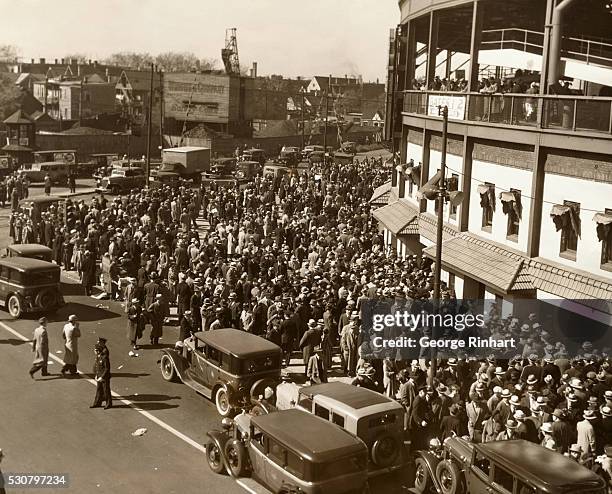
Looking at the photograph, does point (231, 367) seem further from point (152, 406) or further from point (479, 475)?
point (479, 475)

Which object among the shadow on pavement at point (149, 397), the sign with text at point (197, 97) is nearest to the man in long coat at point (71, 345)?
the shadow on pavement at point (149, 397)

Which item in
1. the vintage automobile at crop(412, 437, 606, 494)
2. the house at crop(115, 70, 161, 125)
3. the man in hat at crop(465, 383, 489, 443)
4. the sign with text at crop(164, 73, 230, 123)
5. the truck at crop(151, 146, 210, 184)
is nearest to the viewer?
the vintage automobile at crop(412, 437, 606, 494)

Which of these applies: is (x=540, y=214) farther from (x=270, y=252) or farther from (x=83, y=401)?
(x=83, y=401)

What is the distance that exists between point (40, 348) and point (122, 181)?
33.7 m

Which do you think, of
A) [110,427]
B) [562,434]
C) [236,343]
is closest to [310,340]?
[236,343]

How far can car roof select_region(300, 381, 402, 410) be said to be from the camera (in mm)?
13461

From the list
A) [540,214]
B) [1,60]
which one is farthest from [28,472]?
[1,60]

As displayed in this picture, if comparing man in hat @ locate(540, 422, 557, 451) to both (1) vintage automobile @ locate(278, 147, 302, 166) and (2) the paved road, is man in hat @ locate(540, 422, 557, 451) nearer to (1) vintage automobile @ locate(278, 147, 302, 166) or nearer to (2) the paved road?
(2) the paved road

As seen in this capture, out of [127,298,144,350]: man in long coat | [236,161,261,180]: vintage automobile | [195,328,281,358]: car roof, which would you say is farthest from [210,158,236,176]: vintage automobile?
[195,328,281,358]: car roof

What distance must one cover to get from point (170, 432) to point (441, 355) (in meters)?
6.67

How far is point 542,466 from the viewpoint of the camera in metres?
10.6

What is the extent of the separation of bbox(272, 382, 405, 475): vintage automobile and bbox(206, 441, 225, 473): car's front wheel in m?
1.74

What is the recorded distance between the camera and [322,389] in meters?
14.2

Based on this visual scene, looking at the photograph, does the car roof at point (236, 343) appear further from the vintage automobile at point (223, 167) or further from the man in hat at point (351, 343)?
the vintage automobile at point (223, 167)
